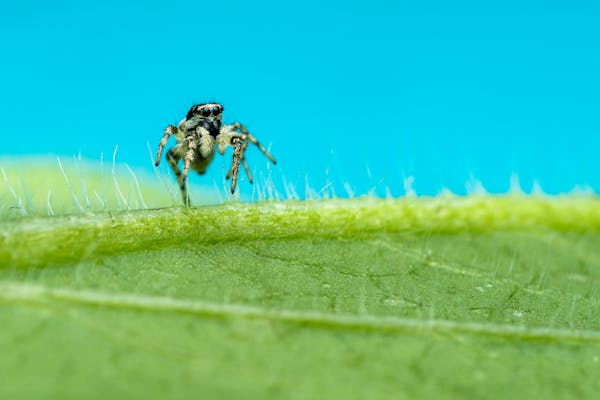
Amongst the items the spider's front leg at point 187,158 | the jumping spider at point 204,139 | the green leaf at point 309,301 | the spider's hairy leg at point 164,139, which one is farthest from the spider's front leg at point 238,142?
the green leaf at point 309,301

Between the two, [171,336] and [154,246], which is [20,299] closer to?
[171,336]

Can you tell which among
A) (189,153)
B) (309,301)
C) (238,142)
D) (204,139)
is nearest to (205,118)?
(204,139)

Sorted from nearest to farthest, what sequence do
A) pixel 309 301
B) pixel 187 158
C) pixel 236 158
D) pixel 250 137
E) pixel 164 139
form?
pixel 309 301, pixel 187 158, pixel 236 158, pixel 164 139, pixel 250 137

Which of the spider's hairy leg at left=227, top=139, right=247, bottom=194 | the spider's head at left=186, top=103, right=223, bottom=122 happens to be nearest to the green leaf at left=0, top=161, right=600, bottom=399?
the spider's hairy leg at left=227, top=139, right=247, bottom=194

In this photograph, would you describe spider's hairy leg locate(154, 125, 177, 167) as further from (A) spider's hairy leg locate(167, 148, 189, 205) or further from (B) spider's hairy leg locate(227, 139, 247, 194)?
(B) spider's hairy leg locate(227, 139, 247, 194)

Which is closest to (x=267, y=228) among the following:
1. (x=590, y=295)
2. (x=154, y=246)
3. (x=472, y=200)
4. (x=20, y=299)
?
(x=154, y=246)

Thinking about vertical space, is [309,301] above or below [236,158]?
below

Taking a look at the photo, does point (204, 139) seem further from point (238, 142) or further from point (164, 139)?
point (164, 139)
